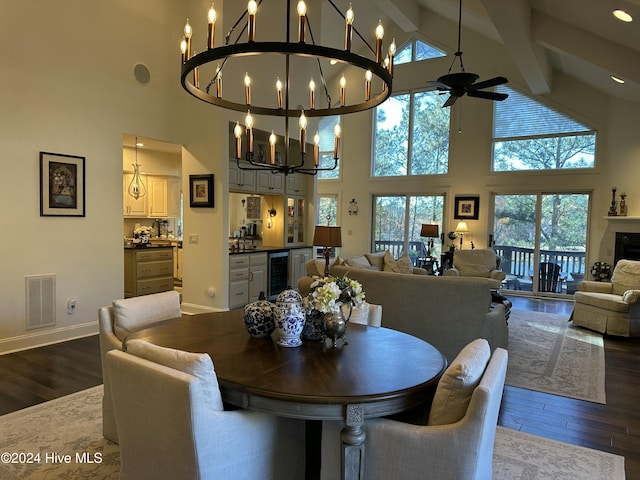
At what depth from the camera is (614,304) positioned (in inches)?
203

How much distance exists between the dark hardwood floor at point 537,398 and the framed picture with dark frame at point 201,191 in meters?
2.28

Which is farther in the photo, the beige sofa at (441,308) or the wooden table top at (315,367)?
the beige sofa at (441,308)

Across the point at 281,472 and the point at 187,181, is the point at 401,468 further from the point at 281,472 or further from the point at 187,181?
the point at 187,181

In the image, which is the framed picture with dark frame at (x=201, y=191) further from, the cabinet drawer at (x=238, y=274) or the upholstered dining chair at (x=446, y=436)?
the upholstered dining chair at (x=446, y=436)

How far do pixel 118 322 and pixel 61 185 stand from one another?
9.60 ft

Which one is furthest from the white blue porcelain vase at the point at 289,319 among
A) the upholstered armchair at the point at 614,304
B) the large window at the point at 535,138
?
the large window at the point at 535,138

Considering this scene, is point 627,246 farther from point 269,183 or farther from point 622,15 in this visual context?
point 269,183

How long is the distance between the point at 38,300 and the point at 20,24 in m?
2.87

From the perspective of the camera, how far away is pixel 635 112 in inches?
281

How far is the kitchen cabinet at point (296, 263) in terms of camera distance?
7379 mm

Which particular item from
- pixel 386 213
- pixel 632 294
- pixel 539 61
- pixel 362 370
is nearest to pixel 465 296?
pixel 362 370

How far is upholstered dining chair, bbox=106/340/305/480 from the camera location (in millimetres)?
1575

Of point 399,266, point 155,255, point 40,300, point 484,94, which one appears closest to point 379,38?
point 484,94

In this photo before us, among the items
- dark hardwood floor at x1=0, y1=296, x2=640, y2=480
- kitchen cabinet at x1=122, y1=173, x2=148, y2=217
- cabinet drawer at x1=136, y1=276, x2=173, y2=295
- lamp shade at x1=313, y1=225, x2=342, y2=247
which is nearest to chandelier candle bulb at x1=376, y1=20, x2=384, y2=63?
lamp shade at x1=313, y1=225, x2=342, y2=247
